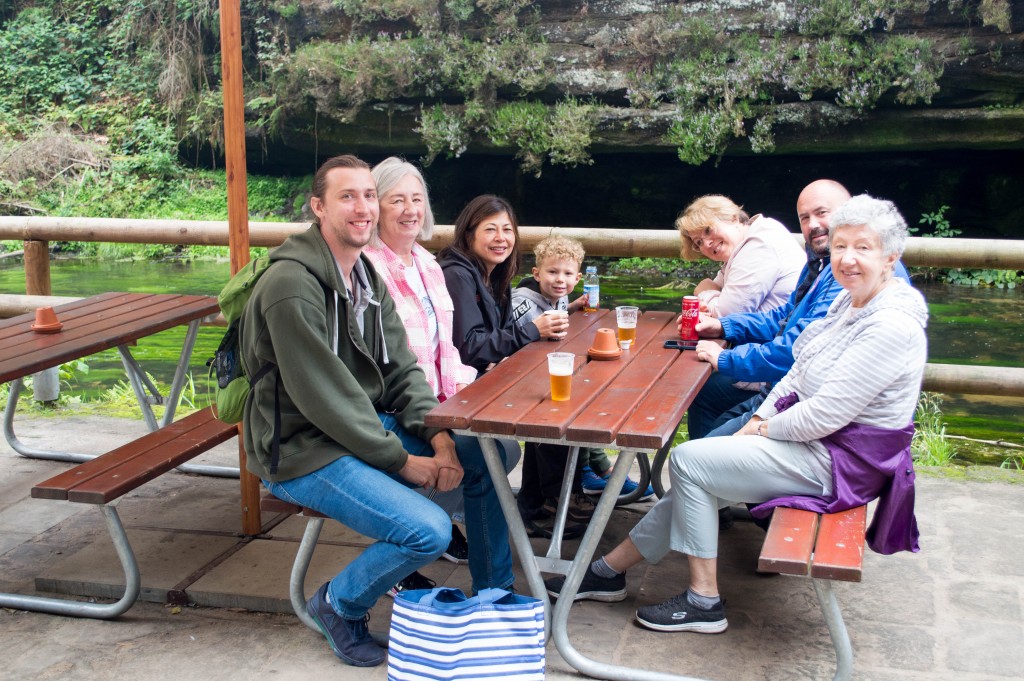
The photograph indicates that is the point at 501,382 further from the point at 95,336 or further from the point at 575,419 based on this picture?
the point at 95,336

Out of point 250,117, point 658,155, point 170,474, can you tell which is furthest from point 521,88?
point 170,474

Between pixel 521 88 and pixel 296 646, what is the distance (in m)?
12.2

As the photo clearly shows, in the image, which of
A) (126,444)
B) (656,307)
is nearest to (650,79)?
(656,307)

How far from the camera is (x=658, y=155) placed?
14.3 meters

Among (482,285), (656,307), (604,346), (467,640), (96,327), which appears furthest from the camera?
(656,307)

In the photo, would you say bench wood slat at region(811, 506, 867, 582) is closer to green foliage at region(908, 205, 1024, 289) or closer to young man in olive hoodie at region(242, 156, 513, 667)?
young man in olive hoodie at region(242, 156, 513, 667)

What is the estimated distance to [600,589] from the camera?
2.36m

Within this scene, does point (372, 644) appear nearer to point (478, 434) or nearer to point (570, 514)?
point (478, 434)

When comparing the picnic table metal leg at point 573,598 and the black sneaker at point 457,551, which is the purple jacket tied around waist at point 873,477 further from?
the black sneaker at point 457,551

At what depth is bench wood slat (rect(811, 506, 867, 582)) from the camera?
1.76m

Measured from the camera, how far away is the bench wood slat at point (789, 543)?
1782 millimetres

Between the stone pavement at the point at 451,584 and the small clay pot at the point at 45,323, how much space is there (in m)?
0.55

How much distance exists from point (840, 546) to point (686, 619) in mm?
471

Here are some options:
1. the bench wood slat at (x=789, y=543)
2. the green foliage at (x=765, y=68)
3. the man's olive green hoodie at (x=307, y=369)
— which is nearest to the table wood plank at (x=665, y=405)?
the bench wood slat at (x=789, y=543)
